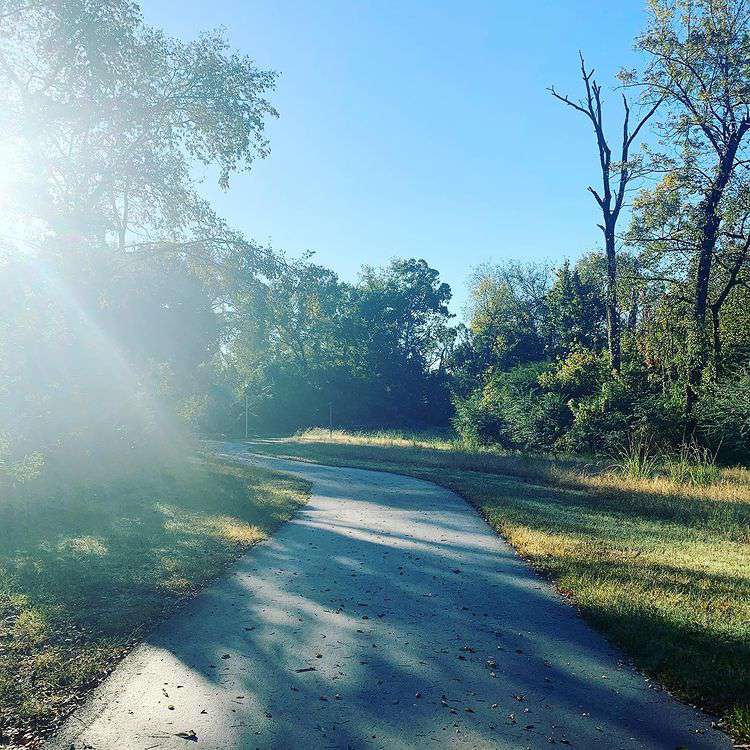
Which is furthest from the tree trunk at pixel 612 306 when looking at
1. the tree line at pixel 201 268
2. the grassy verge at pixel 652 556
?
the grassy verge at pixel 652 556

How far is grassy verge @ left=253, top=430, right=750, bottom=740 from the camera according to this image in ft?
15.4

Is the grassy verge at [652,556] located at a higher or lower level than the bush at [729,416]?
lower

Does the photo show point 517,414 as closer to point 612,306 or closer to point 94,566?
point 612,306

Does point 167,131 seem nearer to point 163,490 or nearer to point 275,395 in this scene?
point 163,490

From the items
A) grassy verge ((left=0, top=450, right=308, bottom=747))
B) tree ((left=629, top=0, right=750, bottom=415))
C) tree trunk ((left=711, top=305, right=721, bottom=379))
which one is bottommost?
grassy verge ((left=0, top=450, right=308, bottom=747))

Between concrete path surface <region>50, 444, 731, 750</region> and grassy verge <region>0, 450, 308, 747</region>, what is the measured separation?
281mm

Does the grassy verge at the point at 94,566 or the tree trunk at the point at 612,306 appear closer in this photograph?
the grassy verge at the point at 94,566

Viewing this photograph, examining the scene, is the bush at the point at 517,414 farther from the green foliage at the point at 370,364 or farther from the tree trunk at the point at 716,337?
the green foliage at the point at 370,364

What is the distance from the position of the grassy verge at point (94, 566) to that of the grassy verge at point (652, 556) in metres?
3.87

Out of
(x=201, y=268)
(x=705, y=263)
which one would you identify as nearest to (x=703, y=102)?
(x=705, y=263)

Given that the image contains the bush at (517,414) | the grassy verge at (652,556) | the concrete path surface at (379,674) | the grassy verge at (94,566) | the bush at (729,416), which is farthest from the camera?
the bush at (517,414)

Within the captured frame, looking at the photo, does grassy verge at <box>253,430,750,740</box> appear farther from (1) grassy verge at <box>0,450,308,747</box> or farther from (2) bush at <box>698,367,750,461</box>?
(1) grassy verge at <box>0,450,308,747</box>

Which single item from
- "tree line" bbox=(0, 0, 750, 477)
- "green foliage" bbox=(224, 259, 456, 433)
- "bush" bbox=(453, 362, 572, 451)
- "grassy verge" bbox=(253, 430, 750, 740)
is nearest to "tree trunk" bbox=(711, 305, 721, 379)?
"tree line" bbox=(0, 0, 750, 477)

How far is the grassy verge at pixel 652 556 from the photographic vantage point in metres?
4.71
